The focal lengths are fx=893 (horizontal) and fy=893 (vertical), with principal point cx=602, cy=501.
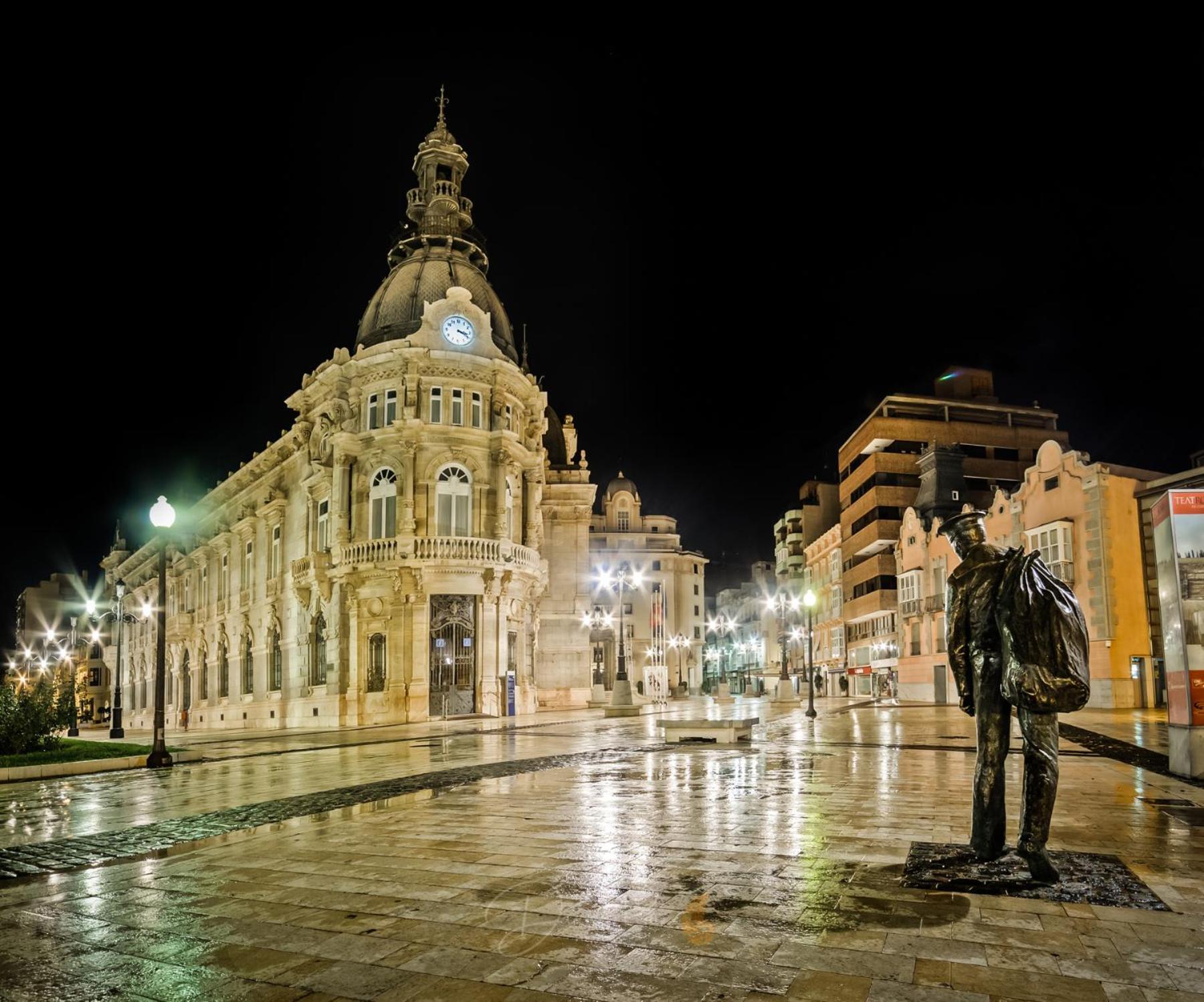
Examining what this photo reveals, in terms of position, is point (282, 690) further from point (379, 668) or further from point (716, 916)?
point (716, 916)

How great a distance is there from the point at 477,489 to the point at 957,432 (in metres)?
38.8

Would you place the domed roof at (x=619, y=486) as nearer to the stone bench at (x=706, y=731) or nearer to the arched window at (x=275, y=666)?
the arched window at (x=275, y=666)

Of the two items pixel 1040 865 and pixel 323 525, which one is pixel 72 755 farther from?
pixel 323 525

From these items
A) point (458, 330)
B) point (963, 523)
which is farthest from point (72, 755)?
point (458, 330)

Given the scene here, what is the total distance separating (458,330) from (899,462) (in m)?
36.2

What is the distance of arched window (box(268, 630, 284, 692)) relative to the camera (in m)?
44.7

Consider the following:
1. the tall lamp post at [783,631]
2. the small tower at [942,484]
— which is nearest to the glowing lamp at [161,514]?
the tall lamp post at [783,631]

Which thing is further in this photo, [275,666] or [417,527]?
[275,666]

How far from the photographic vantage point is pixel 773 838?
775 cm

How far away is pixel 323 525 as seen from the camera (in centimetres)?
4075

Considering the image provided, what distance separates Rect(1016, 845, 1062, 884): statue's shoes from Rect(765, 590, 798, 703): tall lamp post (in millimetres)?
39682

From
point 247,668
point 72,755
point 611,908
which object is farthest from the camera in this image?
point 247,668

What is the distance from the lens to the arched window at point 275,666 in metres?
44.7

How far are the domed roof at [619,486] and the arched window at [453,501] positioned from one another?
55.9 m
